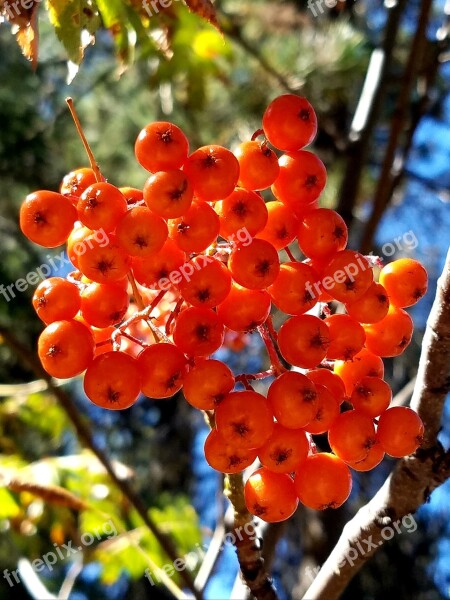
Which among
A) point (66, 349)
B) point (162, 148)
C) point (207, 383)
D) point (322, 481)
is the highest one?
point (162, 148)

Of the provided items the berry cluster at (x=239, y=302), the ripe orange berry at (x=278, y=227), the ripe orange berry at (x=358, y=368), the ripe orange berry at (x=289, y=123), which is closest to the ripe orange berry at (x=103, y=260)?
the berry cluster at (x=239, y=302)

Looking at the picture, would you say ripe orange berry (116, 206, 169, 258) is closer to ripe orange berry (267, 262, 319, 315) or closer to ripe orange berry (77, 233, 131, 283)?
ripe orange berry (77, 233, 131, 283)

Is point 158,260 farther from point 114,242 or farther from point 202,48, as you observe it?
point 202,48

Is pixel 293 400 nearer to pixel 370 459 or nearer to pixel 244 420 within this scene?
pixel 244 420

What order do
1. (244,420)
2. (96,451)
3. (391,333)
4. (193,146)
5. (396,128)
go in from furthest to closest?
(193,146)
(396,128)
(96,451)
(391,333)
(244,420)

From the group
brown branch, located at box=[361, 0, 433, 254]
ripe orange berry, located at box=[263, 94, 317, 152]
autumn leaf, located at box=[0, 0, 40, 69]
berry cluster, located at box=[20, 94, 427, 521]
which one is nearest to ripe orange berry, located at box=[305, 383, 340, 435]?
berry cluster, located at box=[20, 94, 427, 521]

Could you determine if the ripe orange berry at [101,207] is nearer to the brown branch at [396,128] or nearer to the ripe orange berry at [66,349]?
the ripe orange berry at [66,349]

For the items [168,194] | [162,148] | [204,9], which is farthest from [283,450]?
[204,9]
